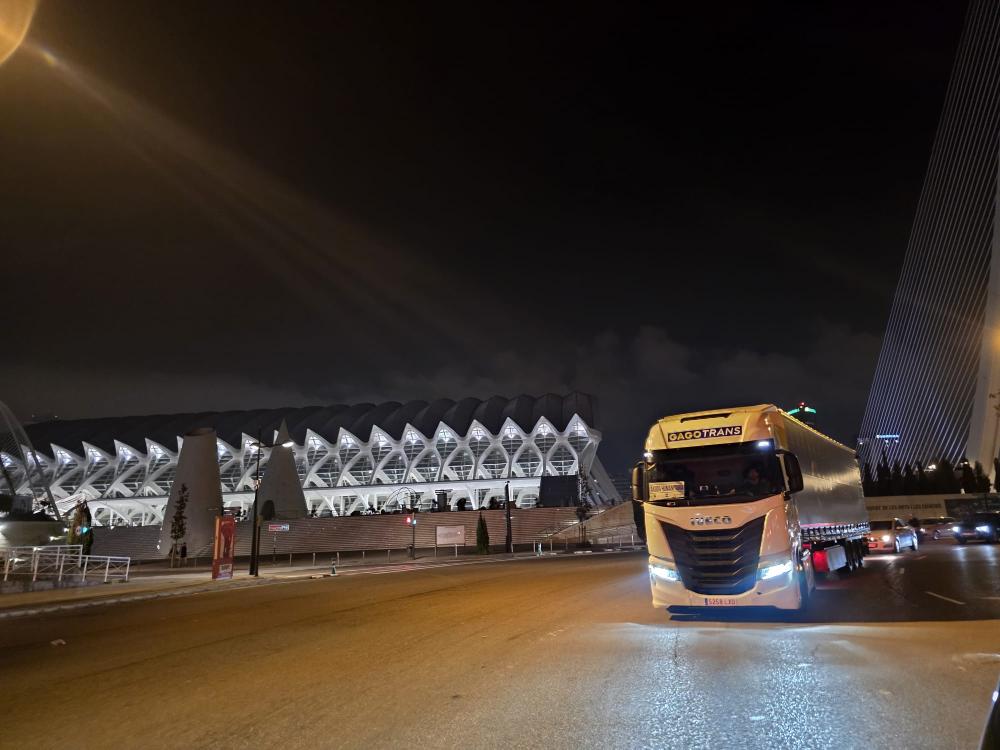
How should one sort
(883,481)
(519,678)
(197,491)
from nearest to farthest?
(519,678) < (197,491) < (883,481)

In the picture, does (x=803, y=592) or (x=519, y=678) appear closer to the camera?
(x=519, y=678)

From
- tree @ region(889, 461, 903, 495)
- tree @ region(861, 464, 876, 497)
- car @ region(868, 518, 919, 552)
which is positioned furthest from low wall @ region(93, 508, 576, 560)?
tree @ region(889, 461, 903, 495)

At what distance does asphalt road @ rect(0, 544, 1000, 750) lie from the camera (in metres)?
4.43

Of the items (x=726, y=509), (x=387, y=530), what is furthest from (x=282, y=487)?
(x=726, y=509)

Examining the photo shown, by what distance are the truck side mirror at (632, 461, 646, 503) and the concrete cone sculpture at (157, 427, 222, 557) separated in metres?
51.7

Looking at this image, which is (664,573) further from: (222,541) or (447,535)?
(447,535)

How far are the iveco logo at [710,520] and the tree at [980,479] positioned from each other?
6069cm

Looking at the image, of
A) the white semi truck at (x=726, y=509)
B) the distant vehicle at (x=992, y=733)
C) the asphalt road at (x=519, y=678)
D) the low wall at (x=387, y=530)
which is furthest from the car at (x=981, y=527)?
the distant vehicle at (x=992, y=733)

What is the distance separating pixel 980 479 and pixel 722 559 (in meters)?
62.0

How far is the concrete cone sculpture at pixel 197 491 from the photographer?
5422 centimetres

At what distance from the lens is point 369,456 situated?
310 feet

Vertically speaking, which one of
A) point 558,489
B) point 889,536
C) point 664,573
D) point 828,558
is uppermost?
point 558,489

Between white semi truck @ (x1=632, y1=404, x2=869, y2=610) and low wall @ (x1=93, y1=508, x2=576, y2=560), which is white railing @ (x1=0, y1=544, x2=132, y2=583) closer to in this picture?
white semi truck @ (x1=632, y1=404, x2=869, y2=610)

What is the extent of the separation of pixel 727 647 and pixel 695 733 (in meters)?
3.48
